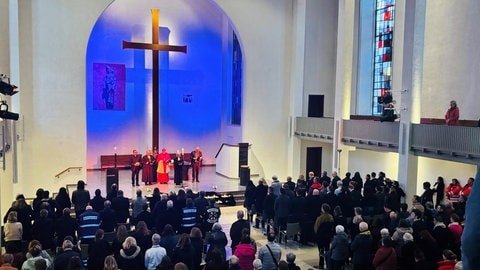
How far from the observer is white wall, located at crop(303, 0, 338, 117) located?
67.8 feet

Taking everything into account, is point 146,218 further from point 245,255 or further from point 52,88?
point 52,88

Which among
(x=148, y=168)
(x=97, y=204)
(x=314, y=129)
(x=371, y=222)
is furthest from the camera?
(x=314, y=129)

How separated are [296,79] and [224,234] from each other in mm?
13552

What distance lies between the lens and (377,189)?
13289 mm

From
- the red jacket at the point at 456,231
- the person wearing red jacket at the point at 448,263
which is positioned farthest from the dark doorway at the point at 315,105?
the person wearing red jacket at the point at 448,263

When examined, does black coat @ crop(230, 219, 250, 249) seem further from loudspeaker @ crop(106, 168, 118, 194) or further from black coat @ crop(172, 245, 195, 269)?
loudspeaker @ crop(106, 168, 118, 194)

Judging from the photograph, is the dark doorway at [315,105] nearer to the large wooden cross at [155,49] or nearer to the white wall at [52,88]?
the large wooden cross at [155,49]

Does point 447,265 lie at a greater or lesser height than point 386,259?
greater

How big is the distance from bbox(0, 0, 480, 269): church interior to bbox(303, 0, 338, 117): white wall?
0.07 metres

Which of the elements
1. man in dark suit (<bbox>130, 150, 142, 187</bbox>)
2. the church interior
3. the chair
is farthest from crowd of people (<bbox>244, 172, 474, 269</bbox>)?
man in dark suit (<bbox>130, 150, 142, 187</bbox>)

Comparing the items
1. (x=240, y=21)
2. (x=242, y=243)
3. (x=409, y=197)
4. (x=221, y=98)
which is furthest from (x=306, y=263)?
(x=221, y=98)

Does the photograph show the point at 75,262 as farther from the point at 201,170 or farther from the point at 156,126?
the point at 201,170

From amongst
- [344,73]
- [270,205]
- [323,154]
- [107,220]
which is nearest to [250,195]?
[270,205]

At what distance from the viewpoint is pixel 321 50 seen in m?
21.0
